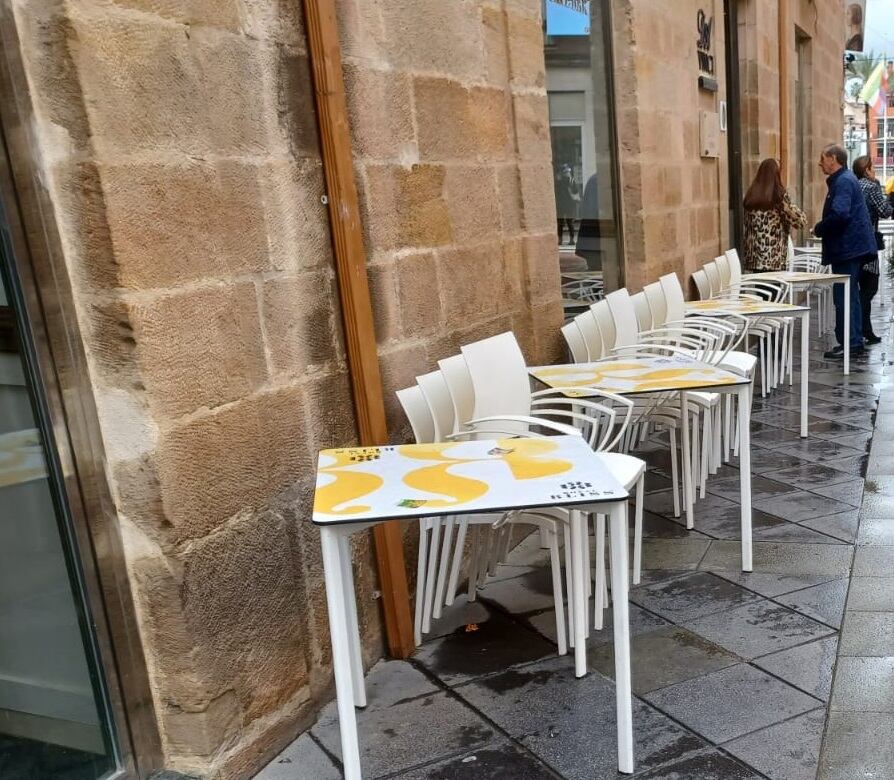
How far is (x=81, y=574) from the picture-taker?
2205 mm

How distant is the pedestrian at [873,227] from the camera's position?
756 centimetres

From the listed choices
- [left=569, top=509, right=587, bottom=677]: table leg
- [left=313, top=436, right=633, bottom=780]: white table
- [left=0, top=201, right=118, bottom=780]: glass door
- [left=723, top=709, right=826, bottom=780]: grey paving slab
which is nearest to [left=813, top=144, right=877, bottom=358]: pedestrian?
[left=569, top=509, right=587, bottom=677]: table leg

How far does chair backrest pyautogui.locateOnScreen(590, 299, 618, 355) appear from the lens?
4660 mm

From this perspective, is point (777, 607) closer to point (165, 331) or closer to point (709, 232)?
point (165, 331)

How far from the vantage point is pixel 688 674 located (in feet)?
9.24

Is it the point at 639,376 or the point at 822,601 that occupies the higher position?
the point at 639,376

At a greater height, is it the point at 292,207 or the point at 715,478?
the point at 292,207

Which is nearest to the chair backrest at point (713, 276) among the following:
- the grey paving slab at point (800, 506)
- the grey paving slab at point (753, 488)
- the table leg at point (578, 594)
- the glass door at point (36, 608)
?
the grey paving slab at point (753, 488)

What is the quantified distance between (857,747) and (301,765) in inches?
57.7

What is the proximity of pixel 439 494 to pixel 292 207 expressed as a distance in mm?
1047

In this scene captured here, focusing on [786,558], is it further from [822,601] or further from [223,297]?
[223,297]

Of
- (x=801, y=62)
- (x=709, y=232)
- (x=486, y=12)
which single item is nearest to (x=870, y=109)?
(x=801, y=62)

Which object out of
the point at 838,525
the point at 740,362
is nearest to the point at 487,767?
the point at 838,525

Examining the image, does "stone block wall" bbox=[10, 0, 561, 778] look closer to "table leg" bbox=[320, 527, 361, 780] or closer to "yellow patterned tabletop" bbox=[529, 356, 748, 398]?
"table leg" bbox=[320, 527, 361, 780]
